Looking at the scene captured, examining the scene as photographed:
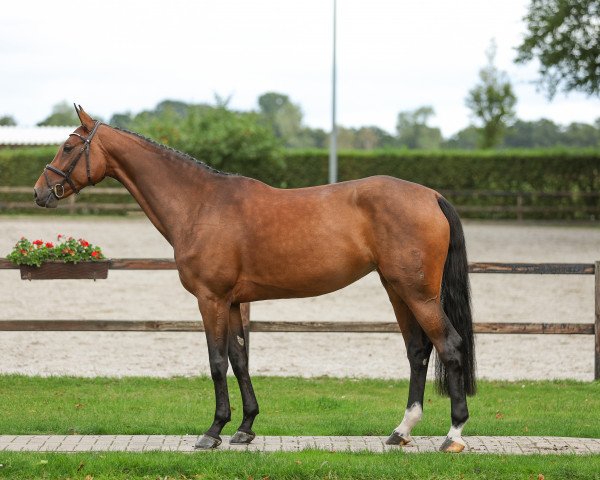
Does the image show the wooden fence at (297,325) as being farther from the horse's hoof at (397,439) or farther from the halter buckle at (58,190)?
the horse's hoof at (397,439)

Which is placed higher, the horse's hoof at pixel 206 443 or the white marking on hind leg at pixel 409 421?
the white marking on hind leg at pixel 409 421

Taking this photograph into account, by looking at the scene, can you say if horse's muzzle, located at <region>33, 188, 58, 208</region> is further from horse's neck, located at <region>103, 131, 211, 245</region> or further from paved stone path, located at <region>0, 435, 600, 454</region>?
paved stone path, located at <region>0, 435, 600, 454</region>

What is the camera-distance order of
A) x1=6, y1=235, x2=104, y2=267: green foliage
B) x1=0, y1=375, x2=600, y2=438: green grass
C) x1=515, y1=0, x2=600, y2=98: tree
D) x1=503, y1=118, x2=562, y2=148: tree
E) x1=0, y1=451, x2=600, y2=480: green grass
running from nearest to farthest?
x1=0, y1=451, x2=600, y2=480: green grass < x1=0, y1=375, x2=600, y2=438: green grass < x1=6, y1=235, x2=104, y2=267: green foliage < x1=515, y1=0, x2=600, y2=98: tree < x1=503, y1=118, x2=562, y2=148: tree

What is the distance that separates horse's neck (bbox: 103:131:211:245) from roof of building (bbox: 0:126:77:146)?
4731 cm

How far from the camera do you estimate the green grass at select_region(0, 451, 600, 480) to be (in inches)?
209

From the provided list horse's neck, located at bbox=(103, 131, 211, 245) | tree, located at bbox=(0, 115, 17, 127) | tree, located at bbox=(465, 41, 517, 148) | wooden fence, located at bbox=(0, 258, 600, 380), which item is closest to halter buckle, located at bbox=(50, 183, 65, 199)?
horse's neck, located at bbox=(103, 131, 211, 245)

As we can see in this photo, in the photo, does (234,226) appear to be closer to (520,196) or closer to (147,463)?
(147,463)

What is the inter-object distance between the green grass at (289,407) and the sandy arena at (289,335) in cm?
71

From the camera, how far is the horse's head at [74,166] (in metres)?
6.27

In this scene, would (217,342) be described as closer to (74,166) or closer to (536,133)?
(74,166)

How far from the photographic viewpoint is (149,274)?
18.5 metres

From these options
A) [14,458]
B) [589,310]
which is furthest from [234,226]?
[589,310]

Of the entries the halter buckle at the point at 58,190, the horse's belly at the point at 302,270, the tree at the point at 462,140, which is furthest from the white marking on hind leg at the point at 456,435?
the tree at the point at 462,140

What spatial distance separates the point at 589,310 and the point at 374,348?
421 cm
